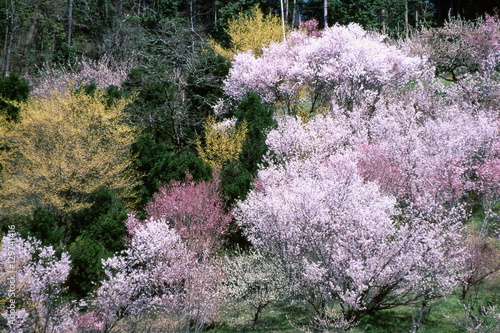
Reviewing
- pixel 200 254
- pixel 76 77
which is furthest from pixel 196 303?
pixel 76 77

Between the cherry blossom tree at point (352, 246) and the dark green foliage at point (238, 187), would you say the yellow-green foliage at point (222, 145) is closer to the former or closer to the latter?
the dark green foliage at point (238, 187)

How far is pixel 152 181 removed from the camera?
22.6 m

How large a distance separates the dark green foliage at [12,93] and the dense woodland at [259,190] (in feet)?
0.29

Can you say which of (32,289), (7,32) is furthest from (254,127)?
(7,32)

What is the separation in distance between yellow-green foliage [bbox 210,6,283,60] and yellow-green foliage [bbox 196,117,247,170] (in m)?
12.4

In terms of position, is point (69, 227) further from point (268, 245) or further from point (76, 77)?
point (76, 77)

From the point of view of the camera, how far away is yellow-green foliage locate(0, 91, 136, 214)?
2367 centimetres

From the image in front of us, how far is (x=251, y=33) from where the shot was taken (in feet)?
125

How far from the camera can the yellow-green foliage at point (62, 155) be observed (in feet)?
77.7

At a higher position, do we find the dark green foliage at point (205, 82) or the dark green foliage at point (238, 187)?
the dark green foliage at point (205, 82)

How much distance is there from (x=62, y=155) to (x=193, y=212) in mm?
9104

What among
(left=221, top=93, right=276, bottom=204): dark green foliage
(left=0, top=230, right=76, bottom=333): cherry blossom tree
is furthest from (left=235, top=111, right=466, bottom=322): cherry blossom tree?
(left=0, top=230, right=76, bottom=333): cherry blossom tree

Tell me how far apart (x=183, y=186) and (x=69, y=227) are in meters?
5.58

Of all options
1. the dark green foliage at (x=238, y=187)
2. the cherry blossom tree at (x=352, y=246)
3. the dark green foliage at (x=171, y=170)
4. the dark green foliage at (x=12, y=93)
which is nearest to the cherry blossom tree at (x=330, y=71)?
the dark green foliage at (x=238, y=187)
